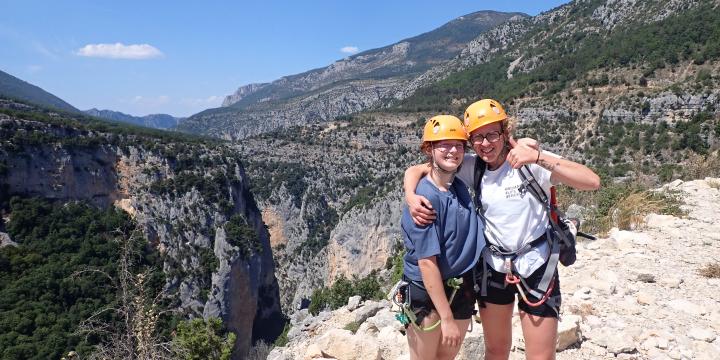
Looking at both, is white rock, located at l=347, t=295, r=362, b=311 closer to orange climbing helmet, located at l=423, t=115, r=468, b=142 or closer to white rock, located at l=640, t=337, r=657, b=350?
white rock, located at l=640, t=337, r=657, b=350

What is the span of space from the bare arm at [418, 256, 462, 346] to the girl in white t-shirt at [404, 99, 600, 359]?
0.97 feet

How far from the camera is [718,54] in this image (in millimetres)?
29359

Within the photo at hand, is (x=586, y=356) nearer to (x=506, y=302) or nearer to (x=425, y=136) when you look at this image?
(x=506, y=302)

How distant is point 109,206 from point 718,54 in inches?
2021

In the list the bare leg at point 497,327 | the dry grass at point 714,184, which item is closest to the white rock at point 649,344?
the bare leg at point 497,327

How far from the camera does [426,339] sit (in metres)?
2.40

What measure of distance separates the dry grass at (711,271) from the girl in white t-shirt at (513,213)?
3.91 m

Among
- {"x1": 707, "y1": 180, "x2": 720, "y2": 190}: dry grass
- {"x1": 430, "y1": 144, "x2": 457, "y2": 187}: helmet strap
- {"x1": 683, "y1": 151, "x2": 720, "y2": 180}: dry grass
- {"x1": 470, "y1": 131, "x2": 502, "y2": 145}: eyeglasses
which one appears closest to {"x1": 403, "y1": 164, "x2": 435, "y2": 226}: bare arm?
{"x1": 430, "y1": 144, "x2": 457, "y2": 187}: helmet strap

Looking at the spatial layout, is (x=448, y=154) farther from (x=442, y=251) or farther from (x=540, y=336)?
(x=540, y=336)

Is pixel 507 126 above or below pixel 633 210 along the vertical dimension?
above

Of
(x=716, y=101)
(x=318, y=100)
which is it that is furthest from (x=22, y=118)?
(x=318, y=100)

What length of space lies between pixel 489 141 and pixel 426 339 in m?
1.23

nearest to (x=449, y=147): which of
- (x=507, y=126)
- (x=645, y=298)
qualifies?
(x=507, y=126)

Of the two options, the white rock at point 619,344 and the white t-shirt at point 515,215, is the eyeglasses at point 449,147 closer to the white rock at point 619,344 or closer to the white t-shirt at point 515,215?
the white t-shirt at point 515,215
